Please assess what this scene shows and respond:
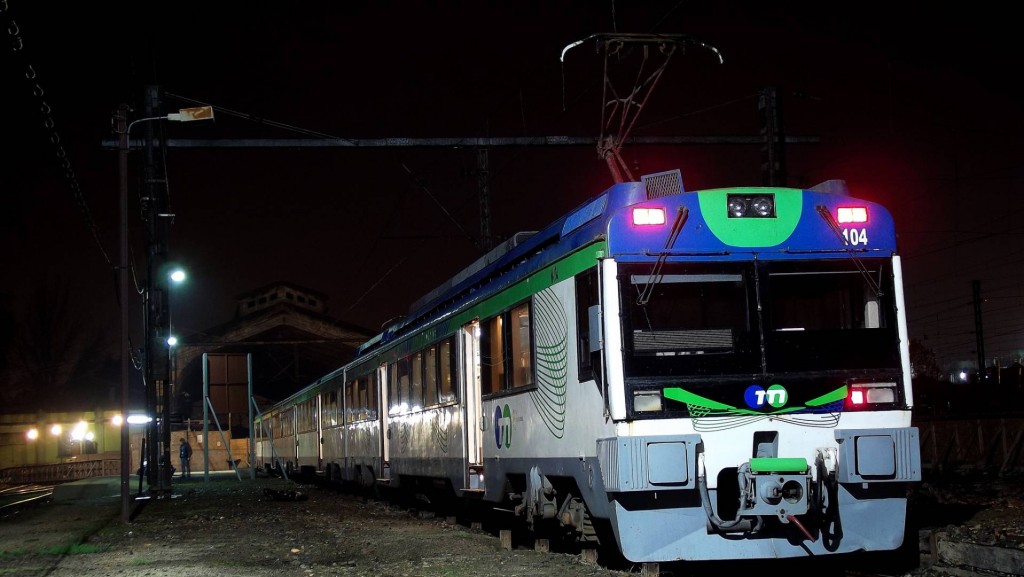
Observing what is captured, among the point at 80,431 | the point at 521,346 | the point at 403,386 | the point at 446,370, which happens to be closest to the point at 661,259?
the point at 521,346

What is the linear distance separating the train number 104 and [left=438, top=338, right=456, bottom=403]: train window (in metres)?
5.75

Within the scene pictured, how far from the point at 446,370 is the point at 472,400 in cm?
122

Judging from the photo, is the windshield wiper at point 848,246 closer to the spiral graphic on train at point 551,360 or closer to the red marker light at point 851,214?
the red marker light at point 851,214

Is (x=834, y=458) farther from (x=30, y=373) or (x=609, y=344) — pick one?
(x=30, y=373)

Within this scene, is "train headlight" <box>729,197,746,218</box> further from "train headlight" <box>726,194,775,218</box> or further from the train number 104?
the train number 104

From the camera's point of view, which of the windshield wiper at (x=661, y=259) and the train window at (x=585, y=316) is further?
the train window at (x=585, y=316)

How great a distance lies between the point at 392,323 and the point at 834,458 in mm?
12587

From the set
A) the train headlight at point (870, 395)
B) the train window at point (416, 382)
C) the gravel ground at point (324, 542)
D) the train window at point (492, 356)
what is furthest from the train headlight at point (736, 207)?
the train window at point (416, 382)

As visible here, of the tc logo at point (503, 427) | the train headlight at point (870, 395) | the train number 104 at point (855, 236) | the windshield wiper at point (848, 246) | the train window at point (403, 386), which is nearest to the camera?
the train headlight at point (870, 395)

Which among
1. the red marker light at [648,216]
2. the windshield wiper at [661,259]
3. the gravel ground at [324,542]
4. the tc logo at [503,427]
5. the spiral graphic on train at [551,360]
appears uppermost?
the red marker light at [648,216]

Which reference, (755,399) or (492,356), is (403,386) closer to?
(492,356)

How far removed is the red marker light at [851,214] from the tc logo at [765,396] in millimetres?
1473

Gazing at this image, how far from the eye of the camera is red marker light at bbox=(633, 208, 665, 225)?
8852 millimetres

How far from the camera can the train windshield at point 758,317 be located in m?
8.70
